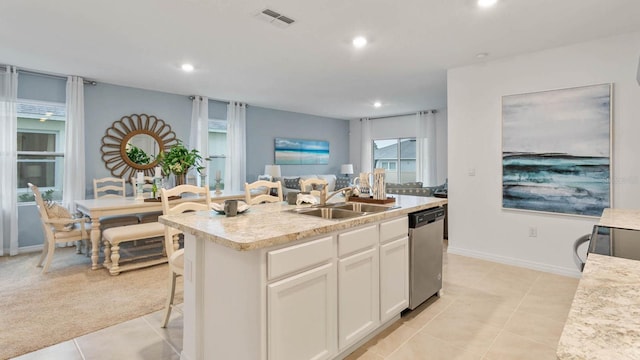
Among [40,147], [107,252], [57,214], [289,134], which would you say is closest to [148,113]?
[40,147]

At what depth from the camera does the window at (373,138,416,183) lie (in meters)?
8.50

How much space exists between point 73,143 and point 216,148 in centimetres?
239

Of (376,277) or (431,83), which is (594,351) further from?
(431,83)

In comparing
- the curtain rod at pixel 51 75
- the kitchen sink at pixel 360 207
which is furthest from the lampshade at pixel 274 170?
the kitchen sink at pixel 360 207

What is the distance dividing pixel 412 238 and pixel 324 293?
1050mm

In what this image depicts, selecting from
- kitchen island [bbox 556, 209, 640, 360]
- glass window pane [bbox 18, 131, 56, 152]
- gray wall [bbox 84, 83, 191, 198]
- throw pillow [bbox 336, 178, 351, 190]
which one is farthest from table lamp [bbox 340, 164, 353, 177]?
kitchen island [bbox 556, 209, 640, 360]

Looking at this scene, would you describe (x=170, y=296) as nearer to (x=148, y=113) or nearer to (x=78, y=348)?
(x=78, y=348)

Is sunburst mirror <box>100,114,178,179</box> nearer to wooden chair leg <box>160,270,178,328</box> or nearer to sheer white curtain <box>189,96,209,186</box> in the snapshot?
sheer white curtain <box>189,96,209,186</box>

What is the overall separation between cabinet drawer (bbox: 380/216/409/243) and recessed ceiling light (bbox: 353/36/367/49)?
184 centimetres

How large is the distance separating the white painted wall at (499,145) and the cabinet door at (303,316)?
2.93 metres

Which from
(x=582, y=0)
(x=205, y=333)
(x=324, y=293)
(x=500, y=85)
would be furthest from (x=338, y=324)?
(x=500, y=85)

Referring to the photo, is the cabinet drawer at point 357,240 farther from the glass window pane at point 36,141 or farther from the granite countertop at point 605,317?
the glass window pane at point 36,141

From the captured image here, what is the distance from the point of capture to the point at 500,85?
3934 mm

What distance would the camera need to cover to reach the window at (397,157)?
8.50 m
